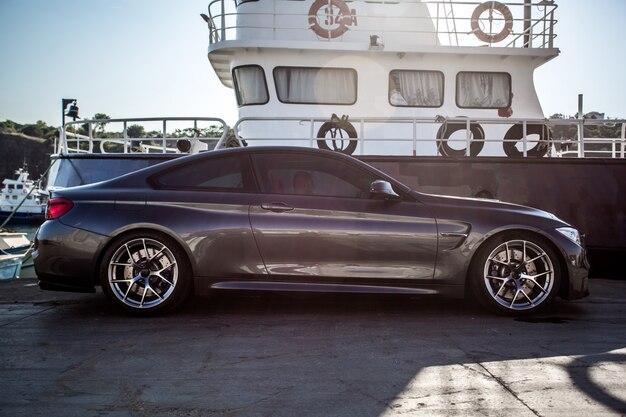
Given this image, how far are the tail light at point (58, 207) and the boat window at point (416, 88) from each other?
23.6 ft

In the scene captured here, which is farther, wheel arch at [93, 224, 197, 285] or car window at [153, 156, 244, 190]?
car window at [153, 156, 244, 190]

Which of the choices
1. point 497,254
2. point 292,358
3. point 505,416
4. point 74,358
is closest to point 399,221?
point 497,254

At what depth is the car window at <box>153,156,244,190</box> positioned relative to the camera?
4.77 metres

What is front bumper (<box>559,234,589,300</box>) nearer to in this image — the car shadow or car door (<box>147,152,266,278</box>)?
the car shadow

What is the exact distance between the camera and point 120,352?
3613 mm

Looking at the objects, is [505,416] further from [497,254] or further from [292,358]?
[497,254]

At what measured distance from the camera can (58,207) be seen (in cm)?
464

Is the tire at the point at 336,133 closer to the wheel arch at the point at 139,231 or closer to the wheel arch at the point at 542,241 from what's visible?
the wheel arch at the point at 542,241

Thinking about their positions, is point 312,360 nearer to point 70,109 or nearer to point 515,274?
point 515,274

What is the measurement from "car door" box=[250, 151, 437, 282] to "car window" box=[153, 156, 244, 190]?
12.5 inches

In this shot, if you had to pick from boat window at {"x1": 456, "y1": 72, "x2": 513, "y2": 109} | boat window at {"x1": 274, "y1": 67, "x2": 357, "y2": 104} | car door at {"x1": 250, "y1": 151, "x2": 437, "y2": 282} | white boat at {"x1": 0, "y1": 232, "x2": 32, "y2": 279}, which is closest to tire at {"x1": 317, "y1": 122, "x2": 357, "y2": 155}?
boat window at {"x1": 274, "y1": 67, "x2": 357, "y2": 104}

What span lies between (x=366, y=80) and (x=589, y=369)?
8.09 m

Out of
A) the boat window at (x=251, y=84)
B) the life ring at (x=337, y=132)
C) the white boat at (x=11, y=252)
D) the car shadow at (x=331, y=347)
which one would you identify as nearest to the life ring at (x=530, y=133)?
the life ring at (x=337, y=132)

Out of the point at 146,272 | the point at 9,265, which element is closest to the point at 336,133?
the point at 146,272
